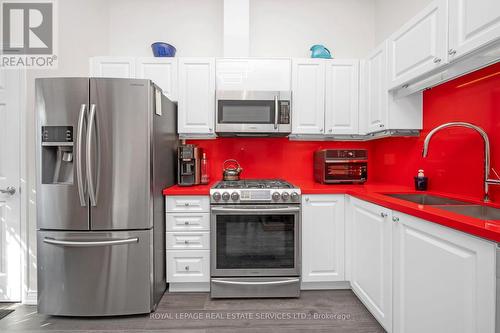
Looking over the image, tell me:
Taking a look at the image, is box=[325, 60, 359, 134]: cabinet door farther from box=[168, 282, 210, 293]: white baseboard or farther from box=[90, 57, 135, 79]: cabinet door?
box=[90, 57, 135, 79]: cabinet door

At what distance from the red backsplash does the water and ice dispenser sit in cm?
123

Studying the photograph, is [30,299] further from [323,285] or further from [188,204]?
[323,285]

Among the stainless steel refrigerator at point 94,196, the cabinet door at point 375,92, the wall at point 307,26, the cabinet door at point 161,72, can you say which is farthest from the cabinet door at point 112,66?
the cabinet door at point 375,92

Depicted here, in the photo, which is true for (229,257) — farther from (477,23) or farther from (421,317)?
(477,23)

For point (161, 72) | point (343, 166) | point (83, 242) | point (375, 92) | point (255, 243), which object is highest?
point (161, 72)

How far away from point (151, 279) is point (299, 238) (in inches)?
48.8

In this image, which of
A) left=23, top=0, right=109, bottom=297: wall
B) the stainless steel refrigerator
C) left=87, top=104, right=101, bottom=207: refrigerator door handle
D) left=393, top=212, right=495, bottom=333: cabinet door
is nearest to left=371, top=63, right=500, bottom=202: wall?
left=393, top=212, right=495, bottom=333: cabinet door

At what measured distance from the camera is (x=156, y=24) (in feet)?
9.59

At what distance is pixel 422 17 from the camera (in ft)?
5.45

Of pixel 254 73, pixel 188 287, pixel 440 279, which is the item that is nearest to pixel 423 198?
pixel 440 279

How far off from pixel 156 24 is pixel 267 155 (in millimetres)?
2037

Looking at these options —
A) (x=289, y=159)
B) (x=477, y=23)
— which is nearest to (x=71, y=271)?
(x=289, y=159)

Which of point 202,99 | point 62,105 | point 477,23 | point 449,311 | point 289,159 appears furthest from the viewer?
point 289,159

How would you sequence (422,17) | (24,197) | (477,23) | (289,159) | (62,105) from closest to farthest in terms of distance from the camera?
(477,23) → (422,17) → (62,105) → (24,197) → (289,159)
